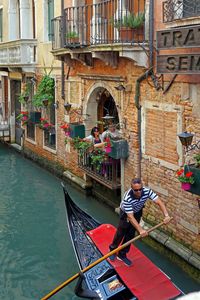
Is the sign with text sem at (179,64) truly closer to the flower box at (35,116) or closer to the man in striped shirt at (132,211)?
the man in striped shirt at (132,211)

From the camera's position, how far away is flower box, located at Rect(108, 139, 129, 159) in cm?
682

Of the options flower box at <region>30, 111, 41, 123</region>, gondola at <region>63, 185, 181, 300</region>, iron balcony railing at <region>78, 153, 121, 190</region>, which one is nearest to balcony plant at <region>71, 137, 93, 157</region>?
iron balcony railing at <region>78, 153, 121, 190</region>

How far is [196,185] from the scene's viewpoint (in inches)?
192

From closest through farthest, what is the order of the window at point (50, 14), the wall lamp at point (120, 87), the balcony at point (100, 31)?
1. the balcony at point (100, 31)
2. the wall lamp at point (120, 87)
3. the window at point (50, 14)

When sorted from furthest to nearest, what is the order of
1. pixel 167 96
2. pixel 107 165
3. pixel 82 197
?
pixel 82 197, pixel 107 165, pixel 167 96

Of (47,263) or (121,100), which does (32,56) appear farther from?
(47,263)

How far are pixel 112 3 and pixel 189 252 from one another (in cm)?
368

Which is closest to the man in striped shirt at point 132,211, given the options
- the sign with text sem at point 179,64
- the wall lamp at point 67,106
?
the sign with text sem at point 179,64

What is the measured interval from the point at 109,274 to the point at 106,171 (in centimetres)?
284

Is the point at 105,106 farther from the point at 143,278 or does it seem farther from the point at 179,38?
the point at 143,278

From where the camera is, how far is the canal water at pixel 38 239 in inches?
210

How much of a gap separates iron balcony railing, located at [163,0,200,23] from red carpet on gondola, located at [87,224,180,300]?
102 inches

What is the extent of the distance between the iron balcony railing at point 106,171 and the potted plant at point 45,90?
2.31m

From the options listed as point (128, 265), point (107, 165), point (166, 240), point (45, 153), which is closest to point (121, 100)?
point (107, 165)
